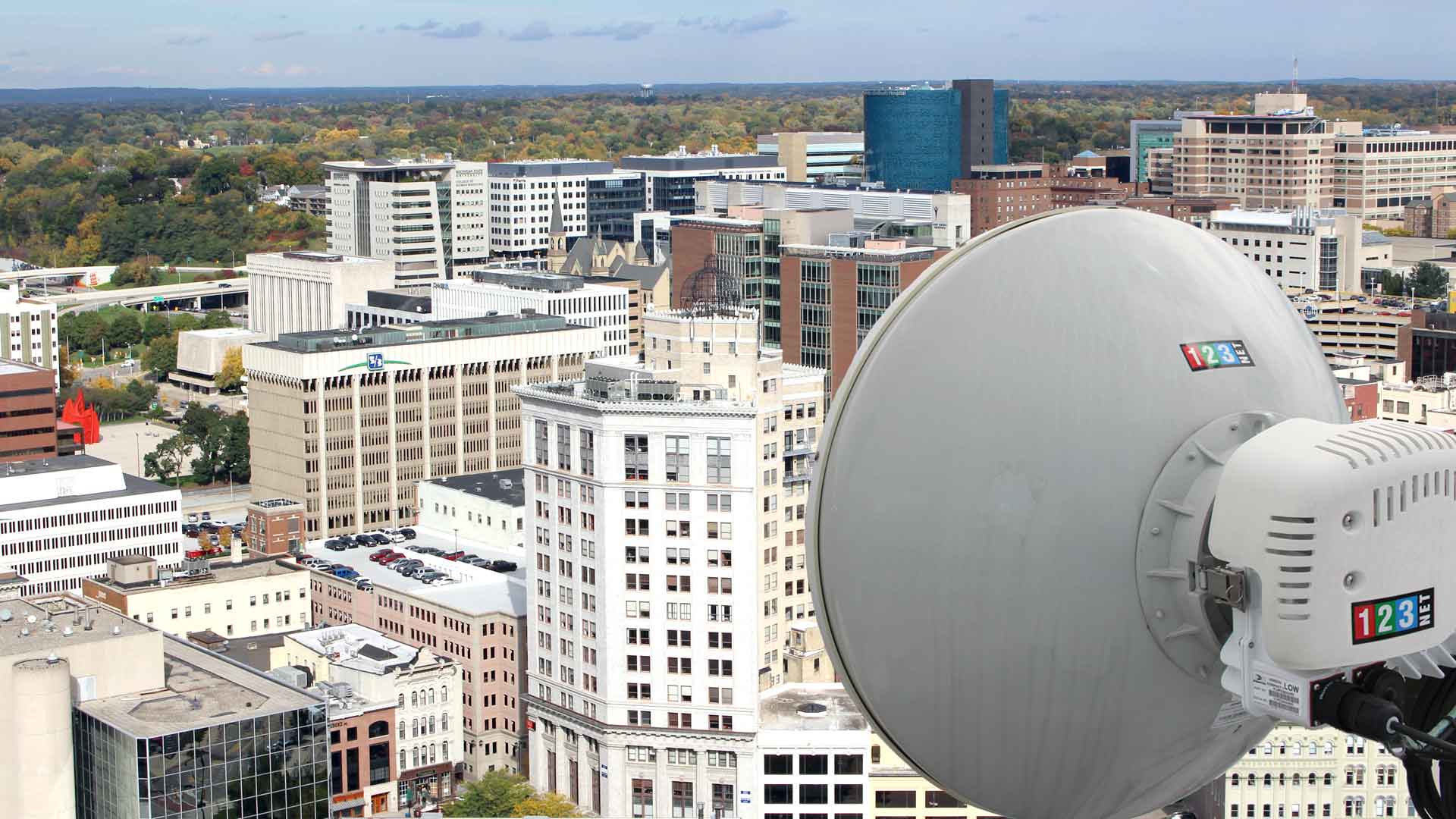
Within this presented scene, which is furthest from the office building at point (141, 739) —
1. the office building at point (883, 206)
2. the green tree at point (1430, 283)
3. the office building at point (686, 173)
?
the office building at point (686, 173)

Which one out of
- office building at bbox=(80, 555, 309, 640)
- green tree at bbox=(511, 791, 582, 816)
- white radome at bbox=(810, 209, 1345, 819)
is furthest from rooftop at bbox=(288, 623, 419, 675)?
white radome at bbox=(810, 209, 1345, 819)

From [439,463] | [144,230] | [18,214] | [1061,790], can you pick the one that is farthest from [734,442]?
[18,214]

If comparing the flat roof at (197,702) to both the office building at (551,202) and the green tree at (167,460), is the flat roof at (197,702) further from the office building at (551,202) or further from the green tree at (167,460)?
the office building at (551,202)

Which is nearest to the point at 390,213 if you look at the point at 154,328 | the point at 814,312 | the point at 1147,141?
the point at 154,328

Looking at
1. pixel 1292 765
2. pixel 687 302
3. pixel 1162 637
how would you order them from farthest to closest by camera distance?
pixel 687 302 → pixel 1292 765 → pixel 1162 637

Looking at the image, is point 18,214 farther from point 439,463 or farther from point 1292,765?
point 1292,765

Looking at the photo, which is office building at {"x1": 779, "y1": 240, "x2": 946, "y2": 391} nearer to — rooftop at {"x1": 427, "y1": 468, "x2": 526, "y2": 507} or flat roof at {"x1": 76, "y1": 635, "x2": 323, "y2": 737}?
rooftop at {"x1": 427, "y1": 468, "x2": 526, "y2": 507}

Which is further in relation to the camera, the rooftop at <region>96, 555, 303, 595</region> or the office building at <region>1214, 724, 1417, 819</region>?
the rooftop at <region>96, 555, 303, 595</region>
